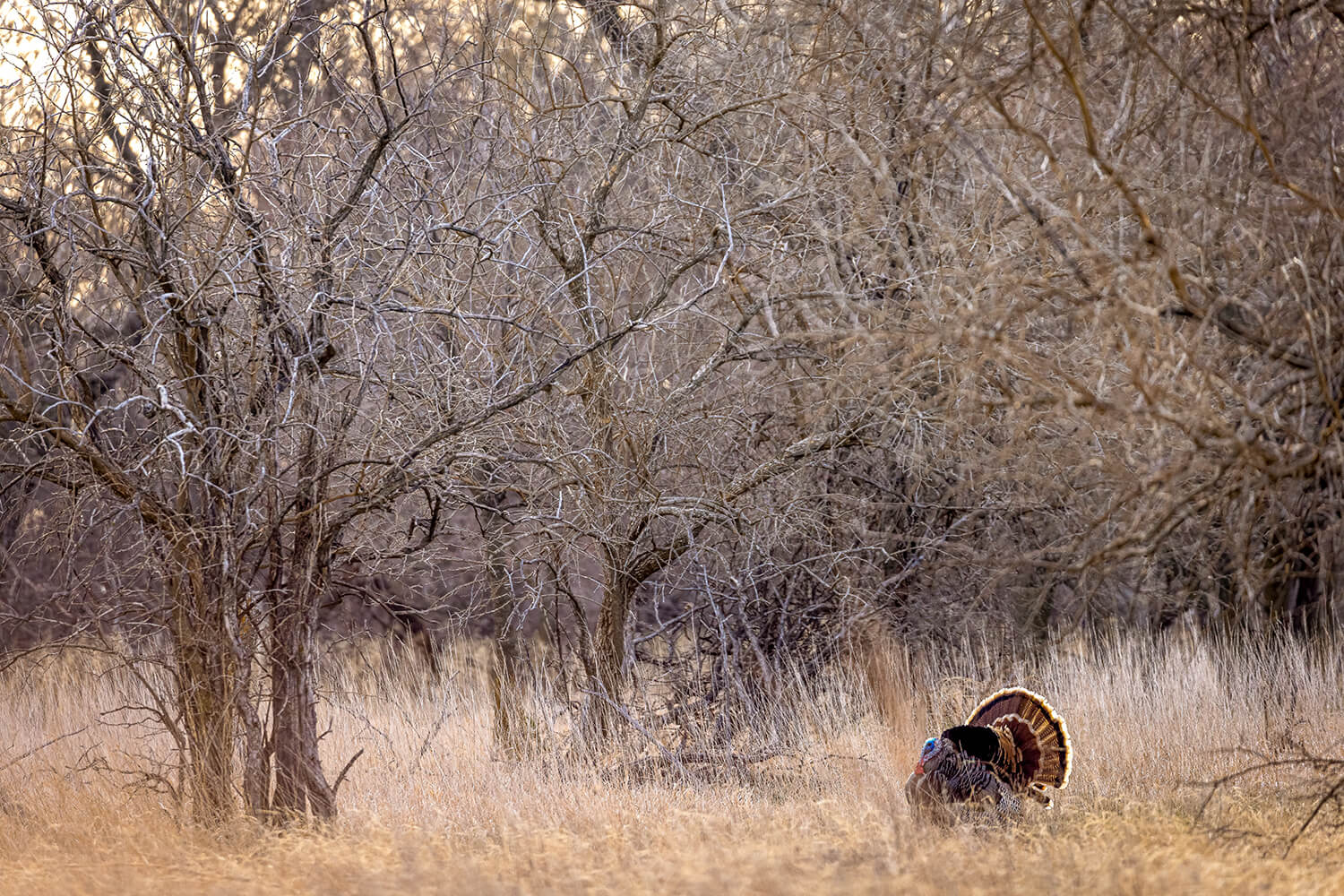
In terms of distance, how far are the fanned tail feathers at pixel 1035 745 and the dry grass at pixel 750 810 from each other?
9.0 inches

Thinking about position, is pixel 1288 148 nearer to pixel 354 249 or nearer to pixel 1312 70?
pixel 1312 70

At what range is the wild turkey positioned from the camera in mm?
5680

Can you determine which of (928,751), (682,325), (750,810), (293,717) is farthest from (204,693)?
(682,325)

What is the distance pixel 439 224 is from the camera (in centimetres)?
630

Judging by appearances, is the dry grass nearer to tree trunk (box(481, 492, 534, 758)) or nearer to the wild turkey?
the wild turkey

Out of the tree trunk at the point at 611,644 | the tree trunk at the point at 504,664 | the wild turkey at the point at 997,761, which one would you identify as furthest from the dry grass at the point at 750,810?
the tree trunk at the point at 611,644

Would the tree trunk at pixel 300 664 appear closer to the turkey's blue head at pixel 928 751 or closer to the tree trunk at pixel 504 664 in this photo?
the tree trunk at pixel 504 664

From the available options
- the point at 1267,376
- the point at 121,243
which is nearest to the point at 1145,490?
the point at 1267,376

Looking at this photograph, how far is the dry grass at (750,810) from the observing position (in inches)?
183

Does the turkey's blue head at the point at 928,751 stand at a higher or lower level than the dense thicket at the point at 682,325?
lower

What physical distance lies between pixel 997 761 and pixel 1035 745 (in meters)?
0.20

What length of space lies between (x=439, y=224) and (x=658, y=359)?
3517 millimetres

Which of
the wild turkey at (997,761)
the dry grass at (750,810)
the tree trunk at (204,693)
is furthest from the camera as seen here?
the tree trunk at (204,693)

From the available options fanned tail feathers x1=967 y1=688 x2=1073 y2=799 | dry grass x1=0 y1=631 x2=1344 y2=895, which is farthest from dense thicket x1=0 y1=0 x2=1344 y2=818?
fanned tail feathers x1=967 y1=688 x2=1073 y2=799
